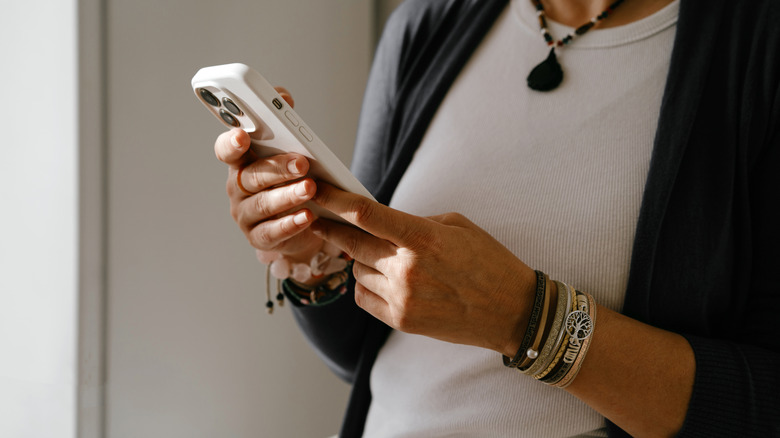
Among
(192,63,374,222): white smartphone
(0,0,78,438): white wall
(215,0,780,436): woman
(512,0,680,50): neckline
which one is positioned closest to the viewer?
(192,63,374,222): white smartphone

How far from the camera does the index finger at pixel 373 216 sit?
44 centimetres

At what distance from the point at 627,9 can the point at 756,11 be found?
0.15m

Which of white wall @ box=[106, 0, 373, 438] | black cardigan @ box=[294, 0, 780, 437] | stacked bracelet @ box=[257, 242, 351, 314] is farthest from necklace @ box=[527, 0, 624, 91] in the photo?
white wall @ box=[106, 0, 373, 438]

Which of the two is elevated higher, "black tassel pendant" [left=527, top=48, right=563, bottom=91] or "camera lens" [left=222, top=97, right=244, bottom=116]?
"black tassel pendant" [left=527, top=48, right=563, bottom=91]

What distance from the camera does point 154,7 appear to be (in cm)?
89

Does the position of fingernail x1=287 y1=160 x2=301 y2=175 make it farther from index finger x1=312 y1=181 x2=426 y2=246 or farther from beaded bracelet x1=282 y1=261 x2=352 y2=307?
beaded bracelet x1=282 y1=261 x2=352 y2=307

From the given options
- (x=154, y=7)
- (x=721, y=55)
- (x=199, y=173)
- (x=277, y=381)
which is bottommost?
(x=277, y=381)

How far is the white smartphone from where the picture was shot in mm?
399

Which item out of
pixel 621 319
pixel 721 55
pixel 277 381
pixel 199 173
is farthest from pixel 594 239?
pixel 277 381

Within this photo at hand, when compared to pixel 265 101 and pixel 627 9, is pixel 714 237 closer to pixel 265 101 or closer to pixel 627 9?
pixel 627 9

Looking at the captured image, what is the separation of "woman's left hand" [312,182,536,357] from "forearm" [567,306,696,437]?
8 cm

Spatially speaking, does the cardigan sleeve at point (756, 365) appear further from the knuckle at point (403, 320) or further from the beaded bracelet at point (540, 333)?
the knuckle at point (403, 320)

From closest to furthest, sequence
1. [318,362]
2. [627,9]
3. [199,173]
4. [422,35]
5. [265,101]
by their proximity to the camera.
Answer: [265,101] < [627,9] < [422,35] < [199,173] < [318,362]

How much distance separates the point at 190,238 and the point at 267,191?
51 centimetres
